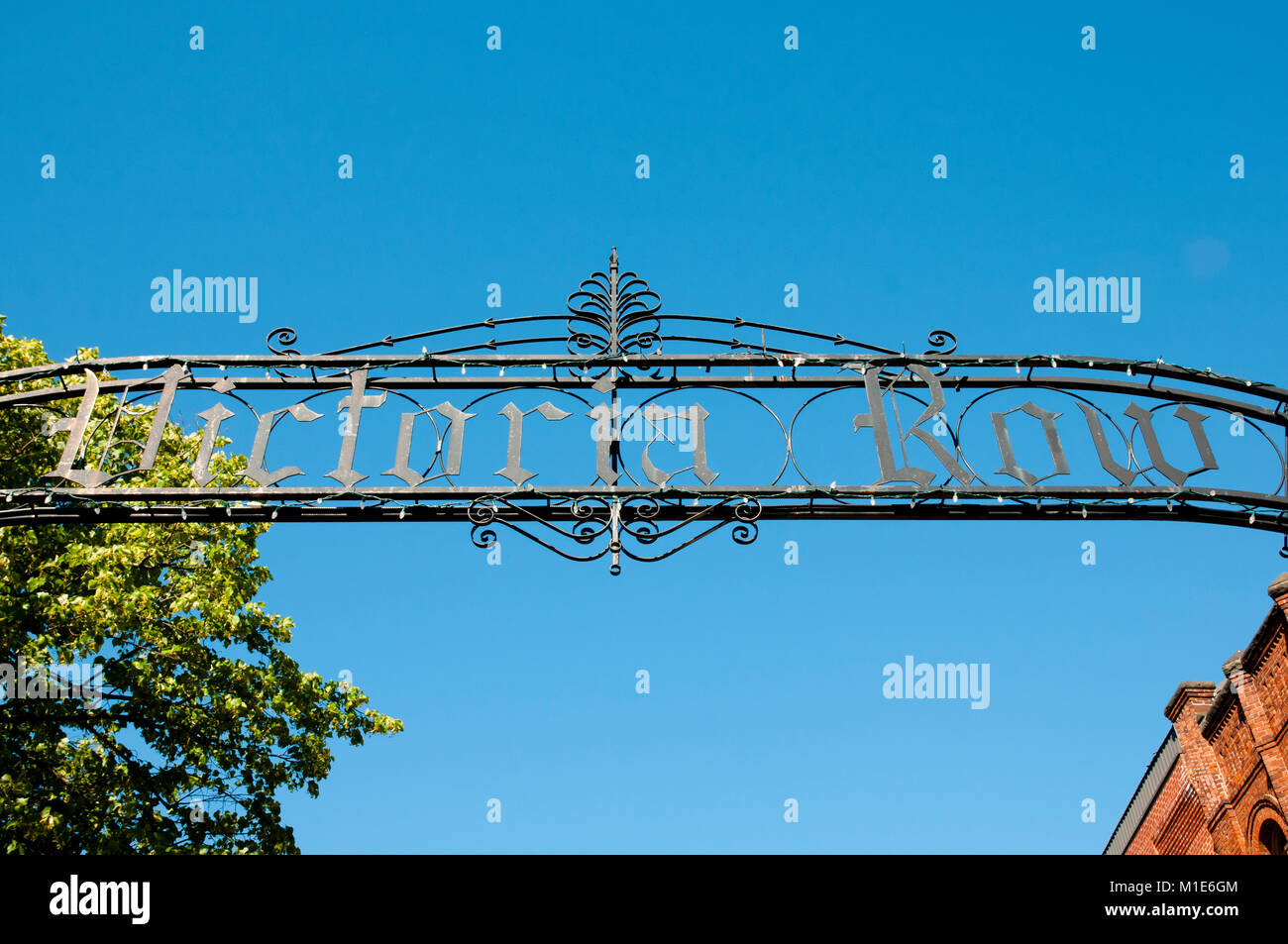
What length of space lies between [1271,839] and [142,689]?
15389mm

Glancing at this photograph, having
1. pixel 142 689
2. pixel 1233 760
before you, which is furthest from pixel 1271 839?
pixel 142 689

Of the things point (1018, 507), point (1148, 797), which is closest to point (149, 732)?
point (1018, 507)

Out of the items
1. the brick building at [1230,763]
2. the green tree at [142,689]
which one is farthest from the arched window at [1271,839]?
the green tree at [142,689]

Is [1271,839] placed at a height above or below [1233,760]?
below

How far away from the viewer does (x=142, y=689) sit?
43.1ft

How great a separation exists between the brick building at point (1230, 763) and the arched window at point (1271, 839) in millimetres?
14

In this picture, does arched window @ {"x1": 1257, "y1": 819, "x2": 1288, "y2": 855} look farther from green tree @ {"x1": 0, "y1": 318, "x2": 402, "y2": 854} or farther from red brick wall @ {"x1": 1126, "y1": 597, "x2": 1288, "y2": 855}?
green tree @ {"x1": 0, "y1": 318, "x2": 402, "y2": 854}

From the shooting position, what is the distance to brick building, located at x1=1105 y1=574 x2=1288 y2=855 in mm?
15234

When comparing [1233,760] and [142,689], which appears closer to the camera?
[142,689]

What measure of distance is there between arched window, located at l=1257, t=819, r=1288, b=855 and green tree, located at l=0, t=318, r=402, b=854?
42.2 feet

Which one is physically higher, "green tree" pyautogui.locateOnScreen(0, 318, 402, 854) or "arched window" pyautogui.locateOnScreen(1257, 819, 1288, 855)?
"green tree" pyautogui.locateOnScreen(0, 318, 402, 854)

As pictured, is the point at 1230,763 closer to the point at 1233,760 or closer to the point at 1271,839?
the point at 1233,760

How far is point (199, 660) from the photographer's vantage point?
44.6 feet

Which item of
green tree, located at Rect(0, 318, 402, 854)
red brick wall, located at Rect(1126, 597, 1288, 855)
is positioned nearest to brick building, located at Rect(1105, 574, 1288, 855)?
red brick wall, located at Rect(1126, 597, 1288, 855)
